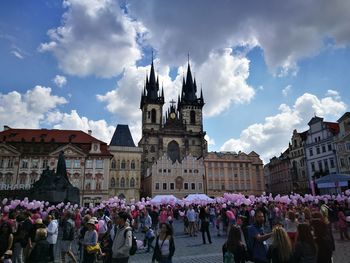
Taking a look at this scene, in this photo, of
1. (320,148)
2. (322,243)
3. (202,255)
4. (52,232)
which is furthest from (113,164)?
(322,243)

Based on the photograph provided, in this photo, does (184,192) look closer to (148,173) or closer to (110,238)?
(148,173)

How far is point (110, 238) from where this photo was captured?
6.60m

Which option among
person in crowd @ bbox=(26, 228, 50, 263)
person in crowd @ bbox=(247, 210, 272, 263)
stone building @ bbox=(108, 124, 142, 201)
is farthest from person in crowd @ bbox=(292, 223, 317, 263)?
stone building @ bbox=(108, 124, 142, 201)

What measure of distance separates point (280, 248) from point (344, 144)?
1793 inches

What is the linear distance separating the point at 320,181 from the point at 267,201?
750 centimetres

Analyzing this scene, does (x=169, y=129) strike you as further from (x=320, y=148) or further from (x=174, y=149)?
(x=320, y=148)

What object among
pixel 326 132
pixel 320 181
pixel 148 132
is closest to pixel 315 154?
pixel 326 132

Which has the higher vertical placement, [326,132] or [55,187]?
[326,132]

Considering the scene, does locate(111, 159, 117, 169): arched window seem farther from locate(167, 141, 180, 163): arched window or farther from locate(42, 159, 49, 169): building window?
locate(167, 141, 180, 163): arched window

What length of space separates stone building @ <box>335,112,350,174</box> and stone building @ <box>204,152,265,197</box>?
21.3 m

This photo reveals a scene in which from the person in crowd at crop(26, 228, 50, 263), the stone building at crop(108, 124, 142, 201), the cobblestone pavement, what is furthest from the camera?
the stone building at crop(108, 124, 142, 201)

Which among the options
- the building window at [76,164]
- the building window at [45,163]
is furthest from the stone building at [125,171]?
the building window at [45,163]

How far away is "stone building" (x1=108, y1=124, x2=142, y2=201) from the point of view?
54.1 m

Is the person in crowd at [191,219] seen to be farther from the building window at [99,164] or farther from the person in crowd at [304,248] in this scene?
the building window at [99,164]
